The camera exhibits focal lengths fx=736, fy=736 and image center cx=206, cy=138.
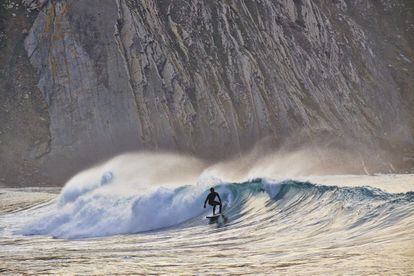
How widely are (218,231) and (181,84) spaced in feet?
97.9

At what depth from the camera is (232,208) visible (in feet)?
71.2

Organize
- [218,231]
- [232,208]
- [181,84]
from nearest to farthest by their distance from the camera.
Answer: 1. [218,231]
2. [232,208]
3. [181,84]

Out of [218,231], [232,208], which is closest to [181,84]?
[232,208]

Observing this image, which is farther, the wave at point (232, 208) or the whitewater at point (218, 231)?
the wave at point (232, 208)

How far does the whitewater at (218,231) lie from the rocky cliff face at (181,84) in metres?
15.4

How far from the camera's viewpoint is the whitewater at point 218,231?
1154 cm

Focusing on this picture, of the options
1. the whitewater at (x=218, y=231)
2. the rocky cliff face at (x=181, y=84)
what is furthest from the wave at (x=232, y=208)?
the rocky cliff face at (x=181, y=84)

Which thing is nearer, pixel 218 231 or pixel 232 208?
pixel 218 231

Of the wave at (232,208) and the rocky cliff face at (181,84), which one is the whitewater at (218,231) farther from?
the rocky cliff face at (181,84)

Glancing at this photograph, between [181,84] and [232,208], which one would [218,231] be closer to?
[232,208]

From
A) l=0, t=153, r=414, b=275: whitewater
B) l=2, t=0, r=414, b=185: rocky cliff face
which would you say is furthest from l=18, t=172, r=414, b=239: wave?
l=2, t=0, r=414, b=185: rocky cliff face

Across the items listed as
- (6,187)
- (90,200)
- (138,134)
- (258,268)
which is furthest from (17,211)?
(258,268)

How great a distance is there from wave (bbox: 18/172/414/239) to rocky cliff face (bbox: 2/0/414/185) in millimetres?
18191

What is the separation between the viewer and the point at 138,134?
45.6 metres
